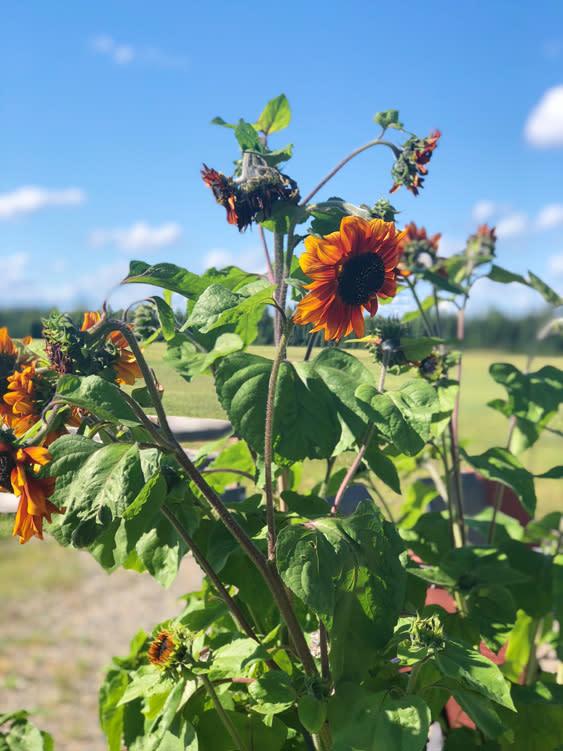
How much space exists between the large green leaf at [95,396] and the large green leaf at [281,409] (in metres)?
0.13

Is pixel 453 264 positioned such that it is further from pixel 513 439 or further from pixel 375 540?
pixel 375 540

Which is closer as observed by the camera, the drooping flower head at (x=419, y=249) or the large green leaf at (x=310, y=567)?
the large green leaf at (x=310, y=567)

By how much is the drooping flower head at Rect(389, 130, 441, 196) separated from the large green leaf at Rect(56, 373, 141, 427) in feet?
1.41

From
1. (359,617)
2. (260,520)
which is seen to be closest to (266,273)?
(260,520)

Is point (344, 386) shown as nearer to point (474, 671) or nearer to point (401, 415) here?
point (401, 415)

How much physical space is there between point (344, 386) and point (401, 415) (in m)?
0.06

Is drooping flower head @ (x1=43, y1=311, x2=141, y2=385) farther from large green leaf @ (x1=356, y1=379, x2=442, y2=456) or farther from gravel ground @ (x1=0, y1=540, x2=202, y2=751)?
gravel ground @ (x1=0, y1=540, x2=202, y2=751)

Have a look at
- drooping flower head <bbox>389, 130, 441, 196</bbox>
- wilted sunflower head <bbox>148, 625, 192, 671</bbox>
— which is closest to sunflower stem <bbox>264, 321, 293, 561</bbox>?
wilted sunflower head <bbox>148, 625, 192, 671</bbox>

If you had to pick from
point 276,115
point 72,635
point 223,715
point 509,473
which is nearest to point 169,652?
point 223,715

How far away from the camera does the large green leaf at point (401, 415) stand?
0.59 metres

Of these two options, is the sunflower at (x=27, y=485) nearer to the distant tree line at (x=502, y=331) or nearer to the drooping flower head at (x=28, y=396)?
the drooping flower head at (x=28, y=396)

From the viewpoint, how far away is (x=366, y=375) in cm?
64

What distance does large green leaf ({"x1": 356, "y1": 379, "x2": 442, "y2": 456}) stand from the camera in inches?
23.3

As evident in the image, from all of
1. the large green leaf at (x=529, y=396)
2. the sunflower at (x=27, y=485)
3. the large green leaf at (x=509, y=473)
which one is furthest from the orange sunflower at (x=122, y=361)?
the large green leaf at (x=529, y=396)
